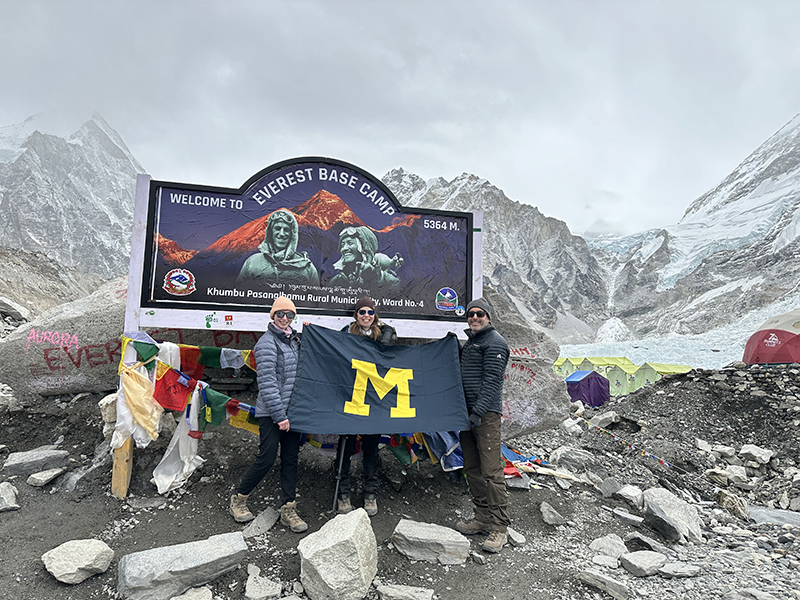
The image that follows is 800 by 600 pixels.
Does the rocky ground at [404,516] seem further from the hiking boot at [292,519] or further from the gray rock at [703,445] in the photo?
the gray rock at [703,445]

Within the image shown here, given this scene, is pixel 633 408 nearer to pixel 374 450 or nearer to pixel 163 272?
pixel 374 450

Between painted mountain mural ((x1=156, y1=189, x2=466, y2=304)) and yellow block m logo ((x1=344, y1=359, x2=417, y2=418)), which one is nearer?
yellow block m logo ((x1=344, y1=359, x2=417, y2=418))

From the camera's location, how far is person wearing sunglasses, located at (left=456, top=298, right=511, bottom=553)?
452 centimetres

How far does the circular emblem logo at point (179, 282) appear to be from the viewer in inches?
216

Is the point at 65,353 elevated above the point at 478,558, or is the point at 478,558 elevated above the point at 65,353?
the point at 65,353

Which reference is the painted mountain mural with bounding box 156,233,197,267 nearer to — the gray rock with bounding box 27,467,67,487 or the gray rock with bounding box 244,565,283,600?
the gray rock with bounding box 27,467,67,487

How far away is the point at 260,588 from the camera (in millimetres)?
3543

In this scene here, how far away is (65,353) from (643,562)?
6976 mm

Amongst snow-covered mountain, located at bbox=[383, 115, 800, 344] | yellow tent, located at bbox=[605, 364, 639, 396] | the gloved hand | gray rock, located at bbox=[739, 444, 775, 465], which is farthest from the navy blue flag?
snow-covered mountain, located at bbox=[383, 115, 800, 344]

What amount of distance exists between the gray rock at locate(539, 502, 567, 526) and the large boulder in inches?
222

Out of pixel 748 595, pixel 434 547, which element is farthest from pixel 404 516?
pixel 748 595

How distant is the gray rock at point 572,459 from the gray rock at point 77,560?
5670mm

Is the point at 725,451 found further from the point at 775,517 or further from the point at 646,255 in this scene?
the point at 646,255

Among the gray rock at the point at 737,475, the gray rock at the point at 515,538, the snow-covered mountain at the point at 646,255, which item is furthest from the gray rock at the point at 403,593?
the snow-covered mountain at the point at 646,255
